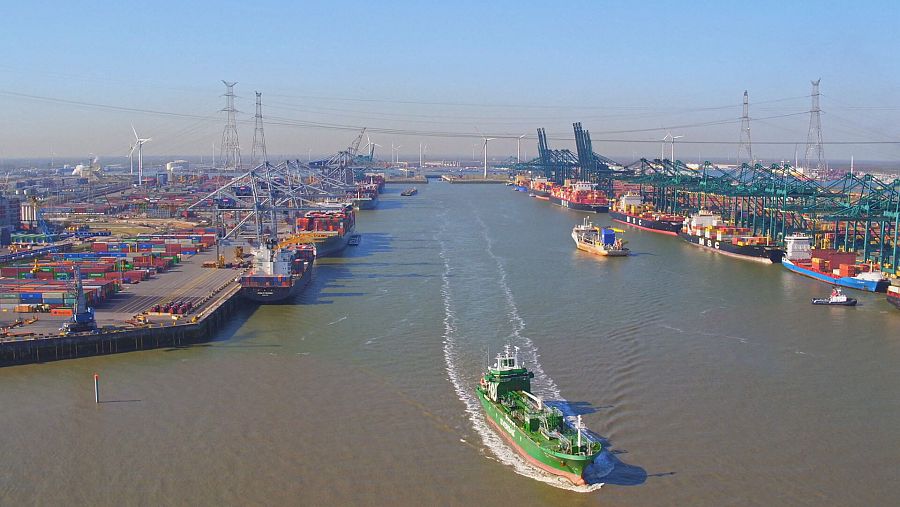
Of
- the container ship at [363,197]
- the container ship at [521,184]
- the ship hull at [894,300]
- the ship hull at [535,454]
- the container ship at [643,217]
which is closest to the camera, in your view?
the ship hull at [535,454]

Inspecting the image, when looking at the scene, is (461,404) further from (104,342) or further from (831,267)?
(831,267)

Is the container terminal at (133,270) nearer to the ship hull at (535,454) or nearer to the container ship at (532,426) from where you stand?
the container ship at (532,426)

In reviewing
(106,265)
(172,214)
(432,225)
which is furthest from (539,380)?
(172,214)

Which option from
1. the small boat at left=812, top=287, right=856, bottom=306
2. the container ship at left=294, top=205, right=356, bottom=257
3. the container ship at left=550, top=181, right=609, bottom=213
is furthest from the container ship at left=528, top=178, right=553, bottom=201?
the small boat at left=812, top=287, right=856, bottom=306

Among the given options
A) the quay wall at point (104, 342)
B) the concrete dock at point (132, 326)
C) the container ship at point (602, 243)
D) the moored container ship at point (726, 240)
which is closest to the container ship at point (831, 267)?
the moored container ship at point (726, 240)

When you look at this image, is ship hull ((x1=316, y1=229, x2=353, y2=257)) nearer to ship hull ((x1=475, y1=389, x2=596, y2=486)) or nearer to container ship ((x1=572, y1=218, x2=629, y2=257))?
container ship ((x1=572, y1=218, x2=629, y2=257))

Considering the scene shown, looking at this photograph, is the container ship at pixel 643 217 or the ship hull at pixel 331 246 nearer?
the ship hull at pixel 331 246

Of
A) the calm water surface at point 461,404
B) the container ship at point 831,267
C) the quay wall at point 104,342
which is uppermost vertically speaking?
the container ship at point 831,267
